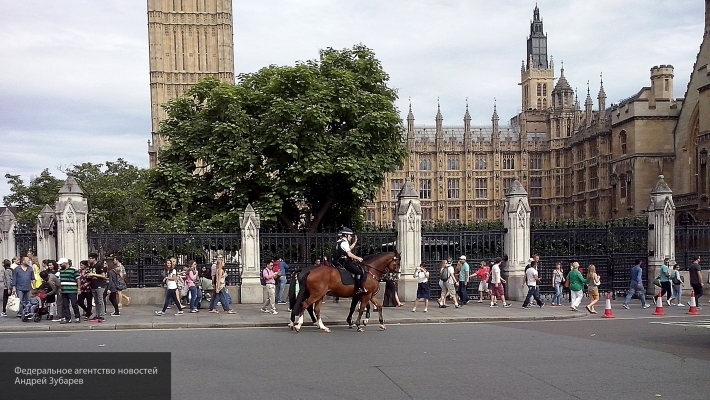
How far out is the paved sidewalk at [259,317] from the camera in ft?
52.7

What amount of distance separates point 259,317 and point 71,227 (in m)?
6.56

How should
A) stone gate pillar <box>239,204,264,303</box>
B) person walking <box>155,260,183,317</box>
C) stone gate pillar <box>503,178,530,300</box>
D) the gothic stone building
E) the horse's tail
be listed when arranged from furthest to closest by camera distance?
the gothic stone building → stone gate pillar <box>503,178,530,300</box> → stone gate pillar <box>239,204,264,303</box> → person walking <box>155,260,183,317</box> → the horse's tail

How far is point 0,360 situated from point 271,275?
938cm

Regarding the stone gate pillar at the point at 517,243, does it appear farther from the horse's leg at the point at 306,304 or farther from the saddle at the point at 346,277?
the horse's leg at the point at 306,304

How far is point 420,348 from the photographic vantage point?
40.2 feet

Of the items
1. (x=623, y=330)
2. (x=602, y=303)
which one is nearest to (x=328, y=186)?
(x=602, y=303)

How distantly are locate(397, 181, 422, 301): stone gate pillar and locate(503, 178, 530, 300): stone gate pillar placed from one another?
120 inches

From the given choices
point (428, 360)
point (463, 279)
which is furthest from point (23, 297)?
point (463, 279)

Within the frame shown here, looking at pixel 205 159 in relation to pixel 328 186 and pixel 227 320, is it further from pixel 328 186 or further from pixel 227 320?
pixel 227 320

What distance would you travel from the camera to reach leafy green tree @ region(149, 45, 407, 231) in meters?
25.9

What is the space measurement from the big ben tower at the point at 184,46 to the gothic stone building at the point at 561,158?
23252mm

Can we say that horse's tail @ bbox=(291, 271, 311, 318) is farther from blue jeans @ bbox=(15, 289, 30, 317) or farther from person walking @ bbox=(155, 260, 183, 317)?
blue jeans @ bbox=(15, 289, 30, 317)

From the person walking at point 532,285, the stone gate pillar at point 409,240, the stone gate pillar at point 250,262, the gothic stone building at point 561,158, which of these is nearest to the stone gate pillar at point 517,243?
the person walking at point 532,285

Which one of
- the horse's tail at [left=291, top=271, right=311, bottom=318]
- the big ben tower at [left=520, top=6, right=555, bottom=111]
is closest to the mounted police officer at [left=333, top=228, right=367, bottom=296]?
the horse's tail at [left=291, top=271, right=311, bottom=318]
